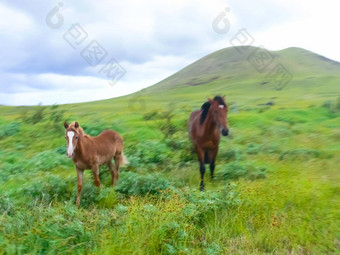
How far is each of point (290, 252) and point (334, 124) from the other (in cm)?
1315

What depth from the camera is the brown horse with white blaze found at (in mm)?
6762

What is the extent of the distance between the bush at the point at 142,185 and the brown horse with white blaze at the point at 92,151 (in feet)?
2.74

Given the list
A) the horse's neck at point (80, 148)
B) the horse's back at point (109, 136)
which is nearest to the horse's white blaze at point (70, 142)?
Answer: the horse's neck at point (80, 148)

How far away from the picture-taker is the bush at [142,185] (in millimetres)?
6840

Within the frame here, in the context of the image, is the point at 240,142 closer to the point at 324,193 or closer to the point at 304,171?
the point at 304,171

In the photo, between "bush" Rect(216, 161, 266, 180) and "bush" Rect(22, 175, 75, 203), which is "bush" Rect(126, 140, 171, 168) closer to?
"bush" Rect(216, 161, 266, 180)

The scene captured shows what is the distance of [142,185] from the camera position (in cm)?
693

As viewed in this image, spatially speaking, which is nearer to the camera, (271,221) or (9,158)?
(271,221)

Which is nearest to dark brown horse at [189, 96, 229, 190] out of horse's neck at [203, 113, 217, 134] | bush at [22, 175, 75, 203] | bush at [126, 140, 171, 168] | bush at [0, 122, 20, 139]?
horse's neck at [203, 113, 217, 134]

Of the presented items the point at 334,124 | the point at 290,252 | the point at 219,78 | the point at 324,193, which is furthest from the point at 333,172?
the point at 219,78

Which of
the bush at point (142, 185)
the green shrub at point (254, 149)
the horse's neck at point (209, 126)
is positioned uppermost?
the horse's neck at point (209, 126)

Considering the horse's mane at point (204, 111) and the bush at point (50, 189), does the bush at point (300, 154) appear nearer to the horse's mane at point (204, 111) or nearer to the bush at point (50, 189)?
the horse's mane at point (204, 111)

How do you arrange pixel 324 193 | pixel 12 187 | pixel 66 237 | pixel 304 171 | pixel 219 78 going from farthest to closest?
pixel 219 78 < pixel 304 171 < pixel 12 187 < pixel 324 193 < pixel 66 237

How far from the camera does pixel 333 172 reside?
24.7ft
